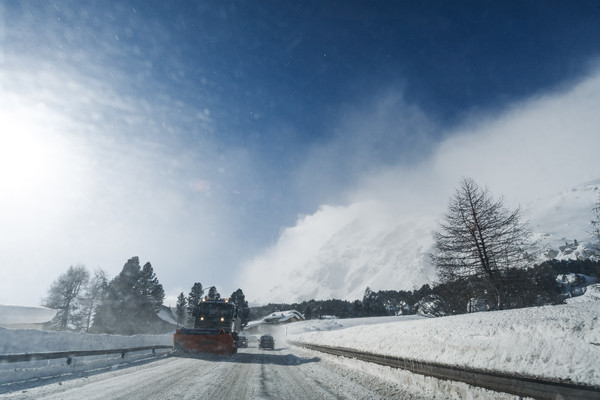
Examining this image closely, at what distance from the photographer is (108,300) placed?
1799 inches

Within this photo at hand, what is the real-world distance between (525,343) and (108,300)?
54.9m

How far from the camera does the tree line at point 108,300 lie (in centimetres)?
4488

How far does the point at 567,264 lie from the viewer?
87.9 metres

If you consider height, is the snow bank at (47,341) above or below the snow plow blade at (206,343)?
above

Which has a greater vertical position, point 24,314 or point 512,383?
point 24,314

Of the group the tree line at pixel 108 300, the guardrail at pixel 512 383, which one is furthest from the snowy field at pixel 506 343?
the tree line at pixel 108 300

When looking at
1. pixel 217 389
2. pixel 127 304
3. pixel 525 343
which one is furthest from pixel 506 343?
pixel 127 304

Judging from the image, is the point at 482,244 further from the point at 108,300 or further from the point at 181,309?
the point at 181,309

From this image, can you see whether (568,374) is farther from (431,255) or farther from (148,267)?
(148,267)

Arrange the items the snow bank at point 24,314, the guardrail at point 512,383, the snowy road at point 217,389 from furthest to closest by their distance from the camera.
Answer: the snow bank at point 24,314 → the snowy road at point 217,389 → the guardrail at point 512,383

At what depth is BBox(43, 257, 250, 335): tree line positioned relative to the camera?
4488 centimetres

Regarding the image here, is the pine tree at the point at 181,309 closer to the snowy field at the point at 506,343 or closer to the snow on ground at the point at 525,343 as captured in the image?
the snowy field at the point at 506,343

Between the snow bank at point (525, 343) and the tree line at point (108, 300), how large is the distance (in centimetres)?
3837

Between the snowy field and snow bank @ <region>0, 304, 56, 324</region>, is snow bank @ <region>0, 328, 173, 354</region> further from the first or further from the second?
snow bank @ <region>0, 304, 56, 324</region>
